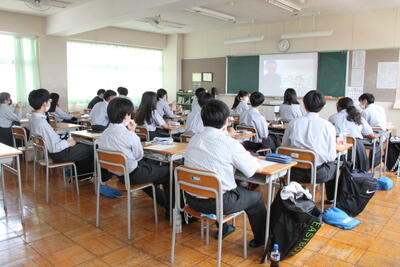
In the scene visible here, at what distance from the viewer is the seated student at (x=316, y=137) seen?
3.25 meters

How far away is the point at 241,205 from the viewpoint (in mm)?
2426

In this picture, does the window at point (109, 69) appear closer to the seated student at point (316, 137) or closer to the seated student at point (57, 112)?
the seated student at point (57, 112)

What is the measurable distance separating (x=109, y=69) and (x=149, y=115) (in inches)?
205

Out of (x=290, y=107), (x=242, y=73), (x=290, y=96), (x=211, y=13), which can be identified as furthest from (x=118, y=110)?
(x=242, y=73)

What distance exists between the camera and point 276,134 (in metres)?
5.48

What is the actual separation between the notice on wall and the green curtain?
8.02 meters

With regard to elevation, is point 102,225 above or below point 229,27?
below

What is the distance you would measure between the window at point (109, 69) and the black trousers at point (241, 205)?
24.5 ft

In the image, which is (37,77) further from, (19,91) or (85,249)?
(85,249)

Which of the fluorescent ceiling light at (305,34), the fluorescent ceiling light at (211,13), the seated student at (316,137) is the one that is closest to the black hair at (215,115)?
the seated student at (316,137)

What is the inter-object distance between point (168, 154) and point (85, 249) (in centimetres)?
110

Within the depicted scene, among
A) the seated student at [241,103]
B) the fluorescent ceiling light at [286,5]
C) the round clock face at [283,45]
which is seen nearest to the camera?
the fluorescent ceiling light at [286,5]

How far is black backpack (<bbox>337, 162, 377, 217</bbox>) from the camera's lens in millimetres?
3508

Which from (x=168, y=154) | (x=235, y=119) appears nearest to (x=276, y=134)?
(x=235, y=119)
